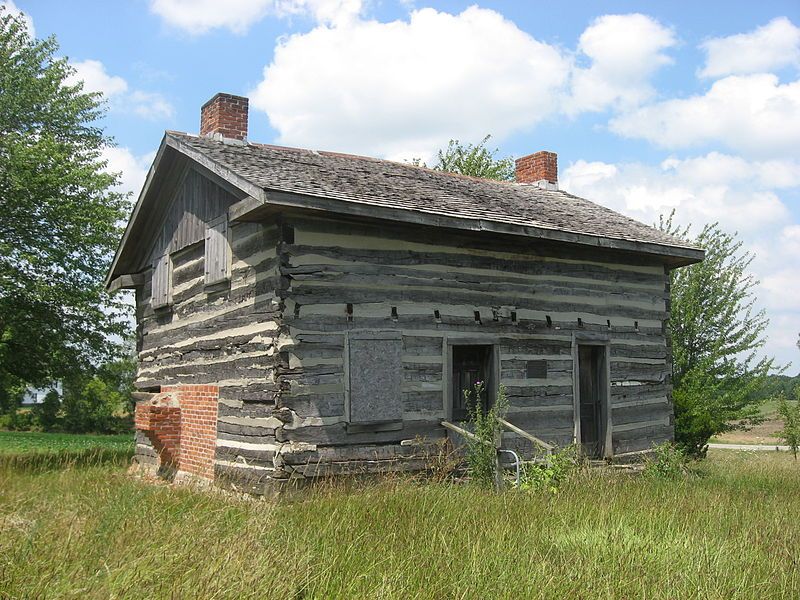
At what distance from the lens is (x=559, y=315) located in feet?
39.5

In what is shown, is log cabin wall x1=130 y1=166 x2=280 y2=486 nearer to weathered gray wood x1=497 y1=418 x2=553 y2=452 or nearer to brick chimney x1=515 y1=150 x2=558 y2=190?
weathered gray wood x1=497 y1=418 x2=553 y2=452

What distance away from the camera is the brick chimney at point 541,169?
16.6 metres

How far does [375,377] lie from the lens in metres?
9.77

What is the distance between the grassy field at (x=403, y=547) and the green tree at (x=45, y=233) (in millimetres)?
11103

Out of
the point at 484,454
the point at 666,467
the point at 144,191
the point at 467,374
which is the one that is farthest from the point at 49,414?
the point at 666,467

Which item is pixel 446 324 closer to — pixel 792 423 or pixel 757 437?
pixel 792 423

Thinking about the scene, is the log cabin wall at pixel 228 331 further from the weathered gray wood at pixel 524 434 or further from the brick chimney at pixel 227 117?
the weathered gray wood at pixel 524 434

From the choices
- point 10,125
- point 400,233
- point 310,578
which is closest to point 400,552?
point 310,578

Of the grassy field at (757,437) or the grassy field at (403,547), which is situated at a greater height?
the grassy field at (403,547)

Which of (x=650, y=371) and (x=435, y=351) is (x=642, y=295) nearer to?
(x=650, y=371)

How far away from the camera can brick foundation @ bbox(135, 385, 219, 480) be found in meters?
10.9

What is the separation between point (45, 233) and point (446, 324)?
42.0 ft

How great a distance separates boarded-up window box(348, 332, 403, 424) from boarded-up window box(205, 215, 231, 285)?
2.33 meters

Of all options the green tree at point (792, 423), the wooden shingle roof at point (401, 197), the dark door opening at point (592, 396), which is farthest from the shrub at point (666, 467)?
the green tree at point (792, 423)
